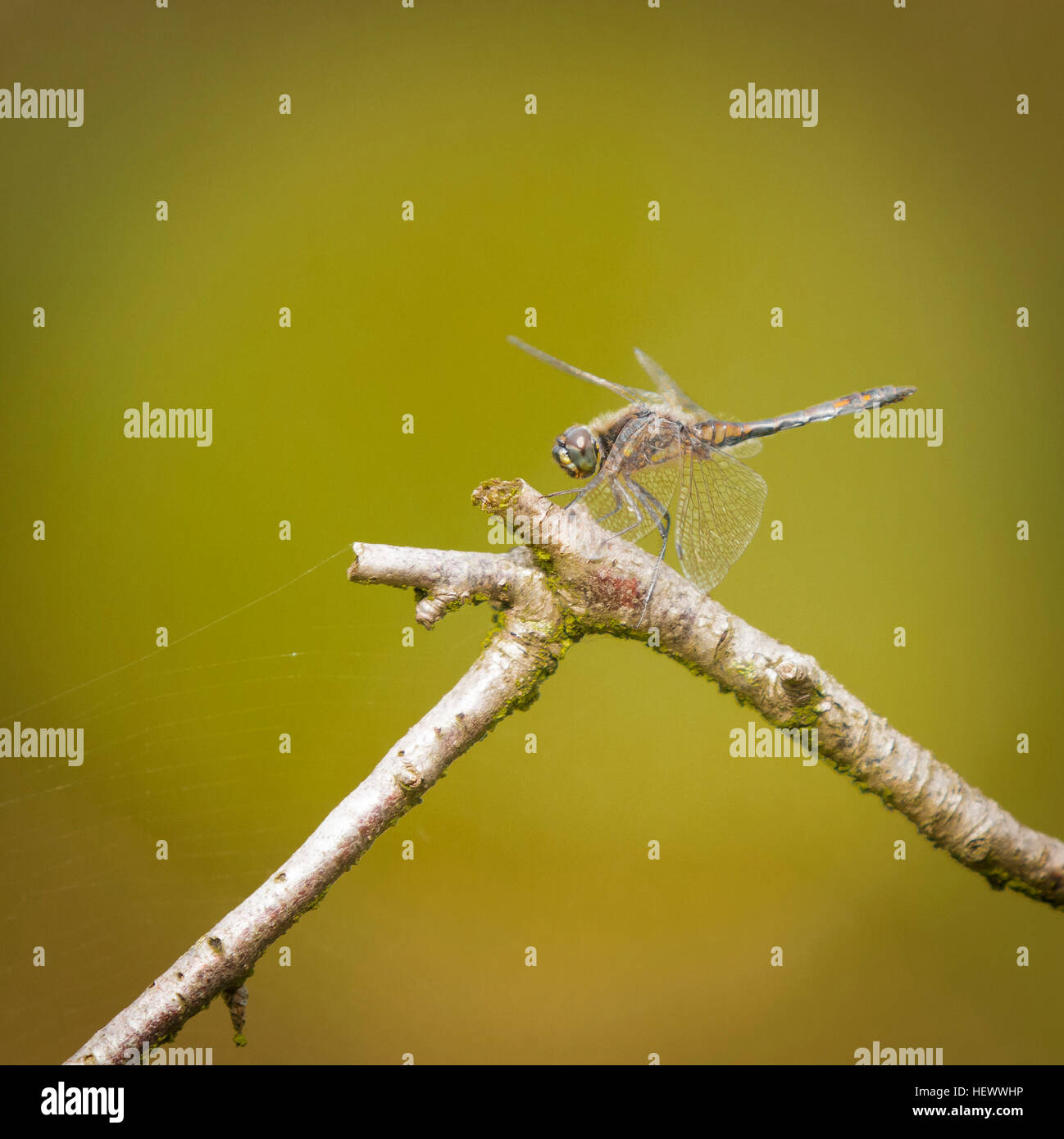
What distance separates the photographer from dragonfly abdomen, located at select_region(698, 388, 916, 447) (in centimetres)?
132

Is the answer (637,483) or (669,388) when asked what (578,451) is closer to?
(637,483)

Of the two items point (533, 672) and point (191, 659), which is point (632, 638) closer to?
point (533, 672)

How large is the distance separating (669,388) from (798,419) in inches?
9.2

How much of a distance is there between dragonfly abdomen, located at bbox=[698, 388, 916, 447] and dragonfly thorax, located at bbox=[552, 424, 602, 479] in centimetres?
23

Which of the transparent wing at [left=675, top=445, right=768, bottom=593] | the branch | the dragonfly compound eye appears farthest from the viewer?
the transparent wing at [left=675, top=445, right=768, bottom=593]

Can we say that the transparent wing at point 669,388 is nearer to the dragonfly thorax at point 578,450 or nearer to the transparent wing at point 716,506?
the transparent wing at point 716,506

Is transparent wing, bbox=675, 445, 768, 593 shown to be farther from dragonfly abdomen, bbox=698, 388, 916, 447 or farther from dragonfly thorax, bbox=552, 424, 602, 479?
dragonfly thorax, bbox=552, 424, 602, 479

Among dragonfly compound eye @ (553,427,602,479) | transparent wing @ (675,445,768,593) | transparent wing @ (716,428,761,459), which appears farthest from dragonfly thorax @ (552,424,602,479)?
transparent wing @ (716,428,761,459)

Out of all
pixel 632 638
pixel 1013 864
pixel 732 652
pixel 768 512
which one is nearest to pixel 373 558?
pixel 632 638

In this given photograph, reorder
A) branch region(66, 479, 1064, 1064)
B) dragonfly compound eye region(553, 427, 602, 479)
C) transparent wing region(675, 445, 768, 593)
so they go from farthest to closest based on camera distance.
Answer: transparent wing region(675, 445, 768, 593) → dragonfly compound eye region(553, 427, 602, 479) → branch region(66, 479, 1064, 1064)

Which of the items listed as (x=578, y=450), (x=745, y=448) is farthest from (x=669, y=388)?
(x=578, y=450)

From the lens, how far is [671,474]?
1268mm

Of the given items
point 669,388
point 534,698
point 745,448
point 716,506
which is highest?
point 669,388

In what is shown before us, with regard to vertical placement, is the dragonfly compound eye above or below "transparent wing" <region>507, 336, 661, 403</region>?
below
